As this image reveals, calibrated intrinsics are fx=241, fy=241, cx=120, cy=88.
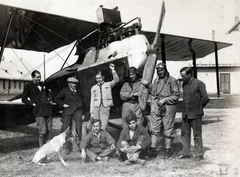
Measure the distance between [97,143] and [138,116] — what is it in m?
0.94

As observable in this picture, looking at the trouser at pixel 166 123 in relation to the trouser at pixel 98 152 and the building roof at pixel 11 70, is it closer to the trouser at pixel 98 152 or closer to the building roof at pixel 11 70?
the trouser at pixel 98 152

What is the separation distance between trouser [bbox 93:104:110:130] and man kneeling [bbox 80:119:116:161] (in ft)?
1.72

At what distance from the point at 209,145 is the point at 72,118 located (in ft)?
9.49

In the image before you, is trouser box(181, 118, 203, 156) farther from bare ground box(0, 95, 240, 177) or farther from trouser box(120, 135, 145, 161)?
trouser box(120, 135, 145, 161)

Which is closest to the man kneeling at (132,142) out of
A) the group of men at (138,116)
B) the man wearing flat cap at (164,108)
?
the group of men at (138,116)

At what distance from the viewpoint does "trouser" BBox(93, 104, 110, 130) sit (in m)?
4.70

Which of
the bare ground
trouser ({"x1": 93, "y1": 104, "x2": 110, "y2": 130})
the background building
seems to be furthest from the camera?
the background building

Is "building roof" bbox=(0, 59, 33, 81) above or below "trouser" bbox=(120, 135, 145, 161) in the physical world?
above

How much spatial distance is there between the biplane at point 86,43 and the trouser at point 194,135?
838 millimetres

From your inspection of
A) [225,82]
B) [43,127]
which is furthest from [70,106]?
[225,82]

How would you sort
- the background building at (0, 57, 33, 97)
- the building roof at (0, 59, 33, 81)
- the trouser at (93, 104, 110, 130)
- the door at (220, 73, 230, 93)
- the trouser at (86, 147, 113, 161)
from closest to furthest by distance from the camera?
the trouser at (86, 147, 113, 161) < the trouser at (93, 104, 110, 130) < the door at (220, 73, 230, 93) < the background building at (0, 57, 33, 97) < the building roof at (0, 59, 33, 81)

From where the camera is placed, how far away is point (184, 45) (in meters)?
9.84

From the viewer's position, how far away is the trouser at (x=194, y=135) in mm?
4012

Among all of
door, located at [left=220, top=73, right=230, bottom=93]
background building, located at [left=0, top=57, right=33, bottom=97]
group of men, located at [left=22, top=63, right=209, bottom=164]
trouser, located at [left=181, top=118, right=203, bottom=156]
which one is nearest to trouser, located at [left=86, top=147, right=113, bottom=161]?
group of men, located at [left=22, top=63, right=209, bottom=164]
